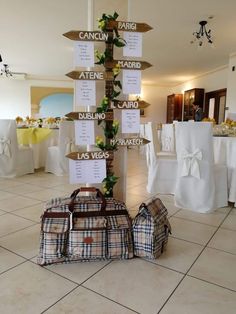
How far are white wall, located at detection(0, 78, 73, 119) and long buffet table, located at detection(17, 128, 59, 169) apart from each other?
5882 millimetres

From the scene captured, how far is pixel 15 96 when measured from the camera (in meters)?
9.45

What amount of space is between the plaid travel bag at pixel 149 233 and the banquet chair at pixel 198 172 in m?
0.93

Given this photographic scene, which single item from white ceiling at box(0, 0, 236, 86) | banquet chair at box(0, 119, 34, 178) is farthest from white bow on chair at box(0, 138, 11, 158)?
white ceiling at box(0, 0, 236, 86)

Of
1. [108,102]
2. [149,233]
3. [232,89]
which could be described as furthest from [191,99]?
[149,233]

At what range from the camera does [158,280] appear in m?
1.35

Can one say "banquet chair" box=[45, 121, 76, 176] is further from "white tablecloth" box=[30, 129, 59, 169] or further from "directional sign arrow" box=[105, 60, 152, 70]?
"directional sign arrow" box=[105, 60, 152, 70]

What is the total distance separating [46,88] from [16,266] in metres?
9.24

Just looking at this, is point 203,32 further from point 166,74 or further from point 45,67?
point 45,67

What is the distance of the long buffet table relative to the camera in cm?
410

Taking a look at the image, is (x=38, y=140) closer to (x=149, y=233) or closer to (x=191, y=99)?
(x=149, y=233)

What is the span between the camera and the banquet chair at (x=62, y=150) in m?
3.77

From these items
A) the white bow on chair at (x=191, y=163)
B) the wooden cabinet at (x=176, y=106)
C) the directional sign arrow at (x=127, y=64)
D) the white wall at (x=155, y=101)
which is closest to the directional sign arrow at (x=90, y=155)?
the directional sign arrow at (x=127, y=64)

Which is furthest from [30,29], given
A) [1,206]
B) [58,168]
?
[1,206]

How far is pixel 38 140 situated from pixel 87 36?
8.96ft
